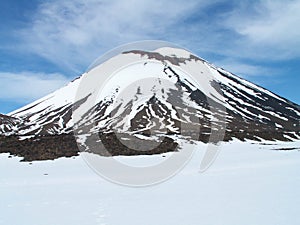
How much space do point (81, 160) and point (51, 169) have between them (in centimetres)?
334

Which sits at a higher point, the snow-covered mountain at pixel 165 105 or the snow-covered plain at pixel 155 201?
the snow-covered mountain at pixel 165 105

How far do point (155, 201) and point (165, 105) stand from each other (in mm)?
89344

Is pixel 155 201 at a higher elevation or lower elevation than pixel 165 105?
lower

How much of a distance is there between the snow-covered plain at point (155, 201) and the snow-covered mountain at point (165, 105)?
5779cm

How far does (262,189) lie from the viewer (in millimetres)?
12117

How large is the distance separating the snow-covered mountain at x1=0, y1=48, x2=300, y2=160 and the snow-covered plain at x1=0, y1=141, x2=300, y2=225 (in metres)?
57.8

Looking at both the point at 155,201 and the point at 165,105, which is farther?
the point at 165,105

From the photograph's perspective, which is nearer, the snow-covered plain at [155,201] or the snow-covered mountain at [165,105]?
the snow-covered plain at [155,201]

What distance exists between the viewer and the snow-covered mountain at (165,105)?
289 ft

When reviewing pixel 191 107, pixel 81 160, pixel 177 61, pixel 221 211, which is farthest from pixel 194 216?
pixel 177 61

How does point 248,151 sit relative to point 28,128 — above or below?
below

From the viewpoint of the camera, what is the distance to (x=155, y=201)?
1090 centimetres

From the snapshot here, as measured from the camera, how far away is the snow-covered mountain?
87.9 metres

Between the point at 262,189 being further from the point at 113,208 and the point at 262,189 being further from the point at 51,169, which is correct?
the point at 51,169
